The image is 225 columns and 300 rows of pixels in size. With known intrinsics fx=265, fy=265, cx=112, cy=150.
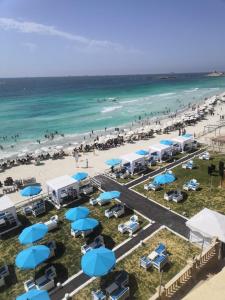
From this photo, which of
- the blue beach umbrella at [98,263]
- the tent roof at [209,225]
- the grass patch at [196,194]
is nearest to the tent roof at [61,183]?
the grass patch at [196,194]

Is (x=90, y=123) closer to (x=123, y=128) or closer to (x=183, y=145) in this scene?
(x=123, y=128)

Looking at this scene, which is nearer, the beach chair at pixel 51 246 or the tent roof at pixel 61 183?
the beach chair at pixel 51 246

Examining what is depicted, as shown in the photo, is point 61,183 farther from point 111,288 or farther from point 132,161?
point 111,288

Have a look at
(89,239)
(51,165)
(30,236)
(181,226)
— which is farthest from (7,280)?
(51,165)

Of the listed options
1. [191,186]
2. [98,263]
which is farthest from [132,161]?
[98,263]

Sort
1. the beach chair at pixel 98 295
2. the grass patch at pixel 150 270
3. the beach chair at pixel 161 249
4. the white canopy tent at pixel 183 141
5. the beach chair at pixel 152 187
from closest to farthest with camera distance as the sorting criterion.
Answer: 1. the beach chair at pixel 98 295
2. the grass patch at pixel 150 270
3. the beach chair at pixel 161 249
4. the beach chair at pixel 152 187
5. the white canopy tent at pixel 183 141

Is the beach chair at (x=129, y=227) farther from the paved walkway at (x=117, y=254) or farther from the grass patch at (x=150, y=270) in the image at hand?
the grass patch at (x=150, y=270)

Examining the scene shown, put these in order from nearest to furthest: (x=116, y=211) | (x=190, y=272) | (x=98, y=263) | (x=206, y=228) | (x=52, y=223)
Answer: (x=190, y=272) → (x=98, y=263) → (x=206, y=228) → (x=52, y=223) → (x=116, y=211)
